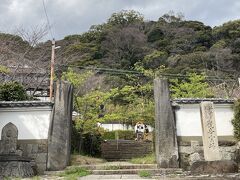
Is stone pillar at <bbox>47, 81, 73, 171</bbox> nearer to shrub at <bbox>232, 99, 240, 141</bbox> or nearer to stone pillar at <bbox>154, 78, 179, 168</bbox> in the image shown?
stone pillar at <bbox>154, 78, 179, 168</bbox>

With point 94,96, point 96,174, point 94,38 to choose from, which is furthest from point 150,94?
point 94,38

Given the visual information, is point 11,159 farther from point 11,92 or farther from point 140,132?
point 140,132

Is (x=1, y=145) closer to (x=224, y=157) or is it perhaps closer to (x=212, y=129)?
(x=212, y=129)

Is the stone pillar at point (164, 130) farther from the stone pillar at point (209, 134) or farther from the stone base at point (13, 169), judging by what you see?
the stone base at point (13, 169)

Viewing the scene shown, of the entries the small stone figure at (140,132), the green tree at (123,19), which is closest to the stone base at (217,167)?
the small stone figure at (140,132)

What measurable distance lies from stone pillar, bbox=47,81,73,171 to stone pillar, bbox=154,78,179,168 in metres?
2.89

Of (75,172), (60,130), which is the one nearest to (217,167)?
(75,172)

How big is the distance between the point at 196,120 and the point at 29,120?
18.3ft

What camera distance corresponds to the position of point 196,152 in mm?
10383

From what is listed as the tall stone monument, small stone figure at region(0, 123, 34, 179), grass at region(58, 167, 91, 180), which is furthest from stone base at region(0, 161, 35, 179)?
the tall stone monument

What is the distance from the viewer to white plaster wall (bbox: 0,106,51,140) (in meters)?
10.5

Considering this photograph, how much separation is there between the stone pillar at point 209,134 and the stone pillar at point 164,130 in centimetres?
118

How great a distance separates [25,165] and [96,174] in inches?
82.4

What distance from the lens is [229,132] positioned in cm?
1077
